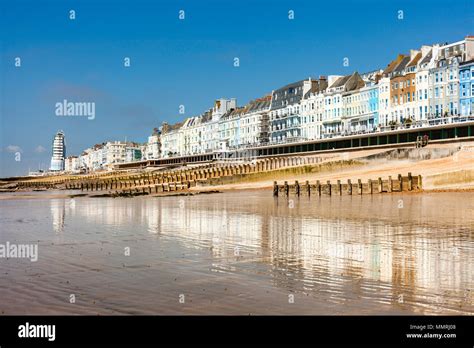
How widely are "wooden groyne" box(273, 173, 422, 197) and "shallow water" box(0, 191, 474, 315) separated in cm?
2075

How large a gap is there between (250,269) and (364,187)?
1383 inches

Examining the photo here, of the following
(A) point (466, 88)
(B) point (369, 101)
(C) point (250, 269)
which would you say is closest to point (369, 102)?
(B) point (369, 101)

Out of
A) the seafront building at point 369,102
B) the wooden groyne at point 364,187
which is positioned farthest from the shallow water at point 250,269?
the seafront building at point 369,102

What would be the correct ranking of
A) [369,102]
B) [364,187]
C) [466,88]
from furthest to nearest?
[369,102] < [466,88] < [364,187]

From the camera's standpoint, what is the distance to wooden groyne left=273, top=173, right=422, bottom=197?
148 ft

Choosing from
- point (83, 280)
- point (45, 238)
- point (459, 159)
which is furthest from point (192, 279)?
point (459, 159)

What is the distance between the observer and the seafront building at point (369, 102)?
279ft

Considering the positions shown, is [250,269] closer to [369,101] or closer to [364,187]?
[364,187]

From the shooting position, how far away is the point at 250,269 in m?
13.4

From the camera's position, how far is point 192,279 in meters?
12.2

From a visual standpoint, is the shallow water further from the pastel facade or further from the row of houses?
the pastel facade

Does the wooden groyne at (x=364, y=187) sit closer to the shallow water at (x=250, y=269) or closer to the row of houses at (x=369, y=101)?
the shallow water at (x=250, y=269)

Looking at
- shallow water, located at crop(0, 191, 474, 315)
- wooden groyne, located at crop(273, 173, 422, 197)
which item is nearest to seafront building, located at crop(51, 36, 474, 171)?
wooden groyne, located at crop(273, 173, 422, 197)

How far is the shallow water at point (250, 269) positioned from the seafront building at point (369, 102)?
56.4 meters
